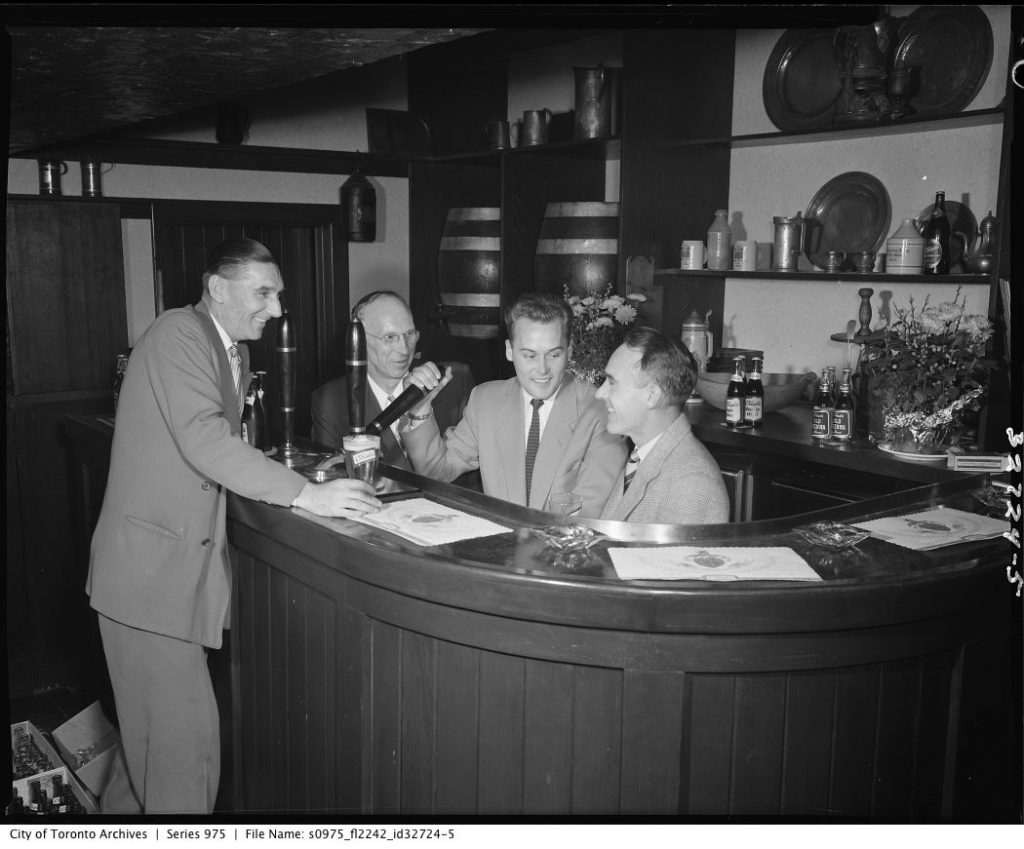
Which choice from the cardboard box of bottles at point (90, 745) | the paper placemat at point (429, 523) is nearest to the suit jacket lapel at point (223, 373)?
the paper placemat at point (429, 523)

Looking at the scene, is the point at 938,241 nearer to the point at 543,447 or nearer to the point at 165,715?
the point at 543,447

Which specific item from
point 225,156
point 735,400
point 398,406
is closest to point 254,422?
point 398,406

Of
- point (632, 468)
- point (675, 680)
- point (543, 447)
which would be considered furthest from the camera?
point (543, 447)

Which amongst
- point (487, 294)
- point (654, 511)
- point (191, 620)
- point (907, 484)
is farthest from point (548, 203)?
point (191, 620)

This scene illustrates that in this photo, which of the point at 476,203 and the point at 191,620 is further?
the point at 476,203

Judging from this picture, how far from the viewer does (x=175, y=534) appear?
8.41ft

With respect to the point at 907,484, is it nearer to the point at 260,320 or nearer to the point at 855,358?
the point at 855,358

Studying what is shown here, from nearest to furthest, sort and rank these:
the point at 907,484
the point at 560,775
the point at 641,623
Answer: the point at 641,623 → the point at 560,775 → the point at 907,484

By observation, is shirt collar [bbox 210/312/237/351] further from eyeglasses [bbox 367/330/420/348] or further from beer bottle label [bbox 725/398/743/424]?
beer bottle label [bbox 725/398/743/424]

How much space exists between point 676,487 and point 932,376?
4.47ft

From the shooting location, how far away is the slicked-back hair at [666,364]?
8.73 ft

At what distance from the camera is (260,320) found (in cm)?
270

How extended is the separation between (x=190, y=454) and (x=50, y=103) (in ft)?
3.02

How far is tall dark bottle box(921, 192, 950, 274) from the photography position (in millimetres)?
3662
